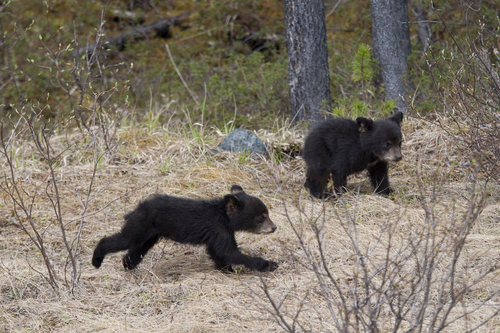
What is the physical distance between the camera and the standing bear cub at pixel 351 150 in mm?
6391

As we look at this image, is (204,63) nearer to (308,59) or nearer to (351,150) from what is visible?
(308,59)

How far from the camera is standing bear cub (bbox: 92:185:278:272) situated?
4984mm

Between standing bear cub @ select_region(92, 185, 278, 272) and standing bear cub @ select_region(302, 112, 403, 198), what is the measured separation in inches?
70.3

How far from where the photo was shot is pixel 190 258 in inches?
223

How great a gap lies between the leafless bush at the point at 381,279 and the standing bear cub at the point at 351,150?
0.62 meters

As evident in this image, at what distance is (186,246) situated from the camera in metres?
5.91

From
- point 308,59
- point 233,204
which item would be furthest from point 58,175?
point 308,59

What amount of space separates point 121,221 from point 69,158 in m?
2.45

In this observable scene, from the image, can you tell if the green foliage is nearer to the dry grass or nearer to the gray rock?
the gray rock

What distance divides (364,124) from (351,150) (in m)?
0.36

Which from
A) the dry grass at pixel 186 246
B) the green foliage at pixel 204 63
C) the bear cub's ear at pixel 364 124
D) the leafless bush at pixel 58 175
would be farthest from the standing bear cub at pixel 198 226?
the green foliage at pixel 204 63

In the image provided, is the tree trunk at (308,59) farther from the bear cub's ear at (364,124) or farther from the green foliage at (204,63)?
the bear cub's ear at (364,124)

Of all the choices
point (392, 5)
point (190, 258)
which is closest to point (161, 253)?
point (190, 258)

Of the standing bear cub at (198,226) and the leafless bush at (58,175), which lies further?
the leafless bush at (58,175)
